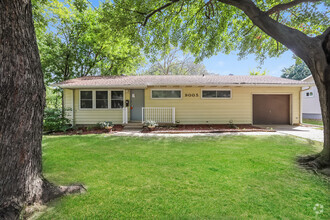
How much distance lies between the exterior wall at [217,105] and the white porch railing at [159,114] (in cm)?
31

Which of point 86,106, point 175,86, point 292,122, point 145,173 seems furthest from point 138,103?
point 292,122

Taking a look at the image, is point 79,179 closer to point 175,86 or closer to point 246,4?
point 246,4

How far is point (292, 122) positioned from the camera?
387 inches

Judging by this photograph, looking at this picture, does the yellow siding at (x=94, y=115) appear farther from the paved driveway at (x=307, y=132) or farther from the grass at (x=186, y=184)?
the paved driveway at (x=307, y=132)

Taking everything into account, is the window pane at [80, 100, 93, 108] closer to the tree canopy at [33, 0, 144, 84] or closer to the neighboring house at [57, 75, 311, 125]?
the neighboring house at [57, 75, 311, 125]

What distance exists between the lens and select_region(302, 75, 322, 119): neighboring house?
13.8 meters

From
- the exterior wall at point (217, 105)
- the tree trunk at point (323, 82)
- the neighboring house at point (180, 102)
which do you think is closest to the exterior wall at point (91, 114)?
the neighboring house at point (180, 102)

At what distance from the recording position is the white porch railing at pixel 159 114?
937 centimetres

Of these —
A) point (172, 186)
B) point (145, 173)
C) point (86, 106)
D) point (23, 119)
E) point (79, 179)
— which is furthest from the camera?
point (86, 106)

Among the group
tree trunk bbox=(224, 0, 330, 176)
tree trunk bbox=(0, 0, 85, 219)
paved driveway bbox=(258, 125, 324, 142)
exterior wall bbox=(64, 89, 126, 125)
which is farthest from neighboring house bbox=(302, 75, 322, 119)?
tree trunk bbox=(0, 0, 85, 219)

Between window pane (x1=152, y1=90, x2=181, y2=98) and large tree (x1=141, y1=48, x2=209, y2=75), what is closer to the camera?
window pane (x1=152, y1=90, x2=181, y2=98)

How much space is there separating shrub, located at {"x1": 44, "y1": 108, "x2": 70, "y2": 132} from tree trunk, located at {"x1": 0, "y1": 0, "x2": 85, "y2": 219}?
23.1ft

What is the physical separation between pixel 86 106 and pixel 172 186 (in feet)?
28.5

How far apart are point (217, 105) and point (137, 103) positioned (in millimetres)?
5248
